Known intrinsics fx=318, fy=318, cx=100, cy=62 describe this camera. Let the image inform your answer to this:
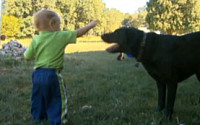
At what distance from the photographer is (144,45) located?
416 centimetres

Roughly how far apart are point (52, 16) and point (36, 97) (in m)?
1.00

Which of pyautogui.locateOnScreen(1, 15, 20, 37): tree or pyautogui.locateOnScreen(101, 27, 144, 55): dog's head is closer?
pyautogui.locateOnScreen(101, 27, 144, 55): dog's head

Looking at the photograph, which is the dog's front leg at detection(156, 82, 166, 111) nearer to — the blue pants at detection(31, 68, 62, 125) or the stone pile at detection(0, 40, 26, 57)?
the blue pants at detection(31, 68, 62, 125)

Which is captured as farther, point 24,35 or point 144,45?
point 24,35

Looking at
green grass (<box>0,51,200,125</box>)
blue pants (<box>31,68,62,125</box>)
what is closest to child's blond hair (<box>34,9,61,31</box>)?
blue pants (<box>31,68,62,125</box>)

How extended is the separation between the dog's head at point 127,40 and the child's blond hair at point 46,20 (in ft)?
2.79

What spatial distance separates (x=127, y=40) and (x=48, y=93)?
1.25 metres

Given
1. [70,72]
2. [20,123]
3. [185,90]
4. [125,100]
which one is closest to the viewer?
[20,123]

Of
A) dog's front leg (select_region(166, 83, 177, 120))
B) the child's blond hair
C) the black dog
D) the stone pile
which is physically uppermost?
the child's blond hair

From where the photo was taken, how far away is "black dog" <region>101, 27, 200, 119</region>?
418cm

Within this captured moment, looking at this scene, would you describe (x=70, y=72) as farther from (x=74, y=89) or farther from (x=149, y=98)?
(x=149, y=98)

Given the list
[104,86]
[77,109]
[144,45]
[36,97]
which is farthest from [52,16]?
[104,86]

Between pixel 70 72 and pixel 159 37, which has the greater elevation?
pixel 159 37

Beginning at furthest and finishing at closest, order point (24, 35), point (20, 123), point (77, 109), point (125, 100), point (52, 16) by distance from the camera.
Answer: point (24, 35)
point (125, 100)
point (77, 109)
point (20, 123)
point (52, 16)
